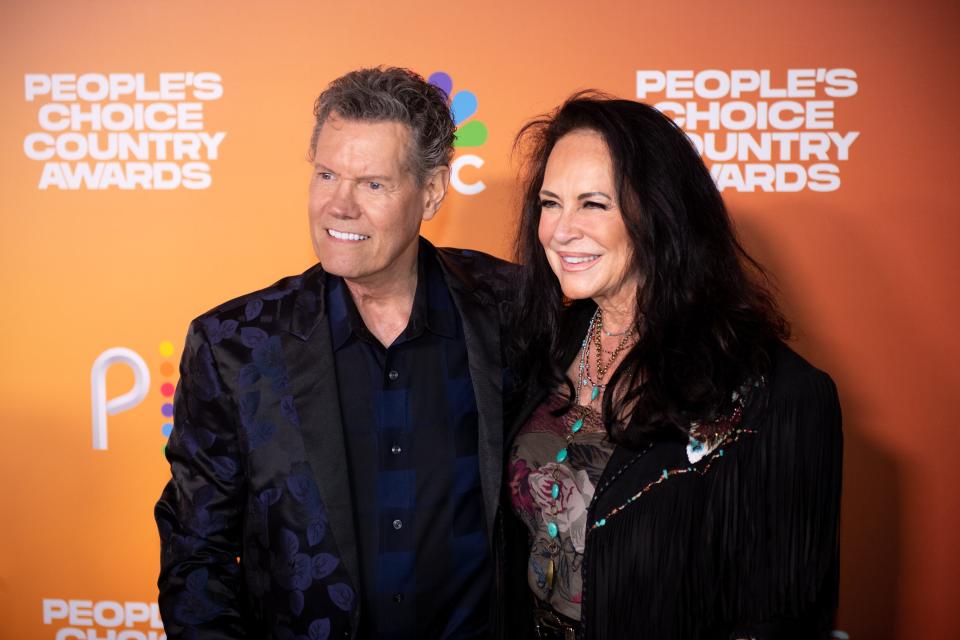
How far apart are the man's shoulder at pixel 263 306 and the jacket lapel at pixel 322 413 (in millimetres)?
18

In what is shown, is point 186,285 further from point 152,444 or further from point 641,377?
point 641,377

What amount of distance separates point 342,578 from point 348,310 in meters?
0.57

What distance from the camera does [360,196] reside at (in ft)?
6.23

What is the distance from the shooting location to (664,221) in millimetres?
1692

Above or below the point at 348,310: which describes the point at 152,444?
below

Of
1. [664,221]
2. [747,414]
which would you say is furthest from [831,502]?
[664,221]

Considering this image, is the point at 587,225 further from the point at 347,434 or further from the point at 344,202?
the point at 347,434

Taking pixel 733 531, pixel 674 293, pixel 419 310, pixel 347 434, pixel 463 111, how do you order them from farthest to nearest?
pixel 463 111, pixel 419 310, pixel 347 434, pixel 674 293, pixel 733 531

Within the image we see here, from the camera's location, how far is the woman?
5.00 ft

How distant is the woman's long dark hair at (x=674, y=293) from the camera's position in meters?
1.60

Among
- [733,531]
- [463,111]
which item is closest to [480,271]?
[463,111]

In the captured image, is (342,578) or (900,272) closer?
(342,578)

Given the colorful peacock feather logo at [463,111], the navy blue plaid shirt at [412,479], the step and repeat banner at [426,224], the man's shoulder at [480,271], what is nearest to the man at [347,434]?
the navy blue plaid shirt at [412,479]

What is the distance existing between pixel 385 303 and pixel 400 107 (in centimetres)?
45
